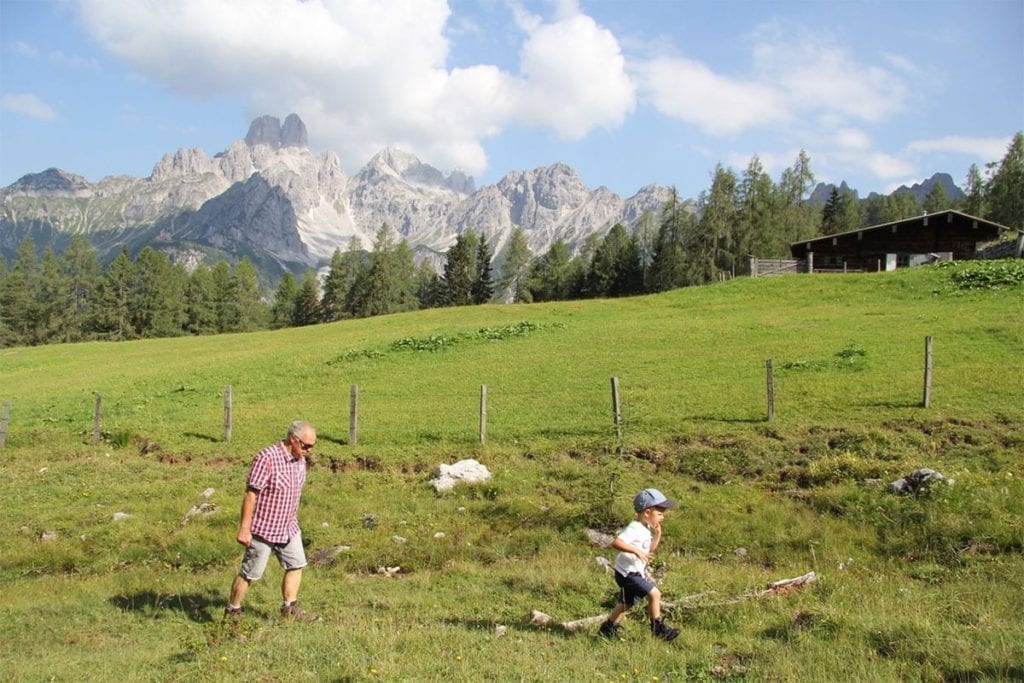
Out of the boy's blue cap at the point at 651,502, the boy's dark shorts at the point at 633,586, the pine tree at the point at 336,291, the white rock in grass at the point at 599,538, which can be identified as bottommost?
the white rock in grass at the point at 599,538

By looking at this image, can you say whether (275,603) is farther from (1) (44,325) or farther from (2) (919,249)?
(1) (44,325)

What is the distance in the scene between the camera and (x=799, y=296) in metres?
41.9

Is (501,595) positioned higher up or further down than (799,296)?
further down

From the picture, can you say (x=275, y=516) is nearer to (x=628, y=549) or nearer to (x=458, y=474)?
(x=628, y=549)

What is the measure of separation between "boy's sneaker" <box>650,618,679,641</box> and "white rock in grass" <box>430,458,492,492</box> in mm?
8319

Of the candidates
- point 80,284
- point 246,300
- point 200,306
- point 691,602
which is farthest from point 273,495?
point 80,284

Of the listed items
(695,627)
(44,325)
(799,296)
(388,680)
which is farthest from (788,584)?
(44,325)

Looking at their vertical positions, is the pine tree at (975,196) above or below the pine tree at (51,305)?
above

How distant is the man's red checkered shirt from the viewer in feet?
27.5

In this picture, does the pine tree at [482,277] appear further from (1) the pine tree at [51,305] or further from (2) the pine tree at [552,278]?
(1) the pine tree at [51,305]

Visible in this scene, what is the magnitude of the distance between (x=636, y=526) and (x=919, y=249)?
192 feet

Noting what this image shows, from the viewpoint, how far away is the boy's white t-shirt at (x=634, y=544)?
7.36m

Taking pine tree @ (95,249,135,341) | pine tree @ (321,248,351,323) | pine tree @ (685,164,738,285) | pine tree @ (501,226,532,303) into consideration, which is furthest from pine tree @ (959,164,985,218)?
pine tree @ (95,249,135,341)

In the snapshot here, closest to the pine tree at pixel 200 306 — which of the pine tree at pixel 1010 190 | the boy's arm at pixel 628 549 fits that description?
the boy's arm at pixel 628 549
